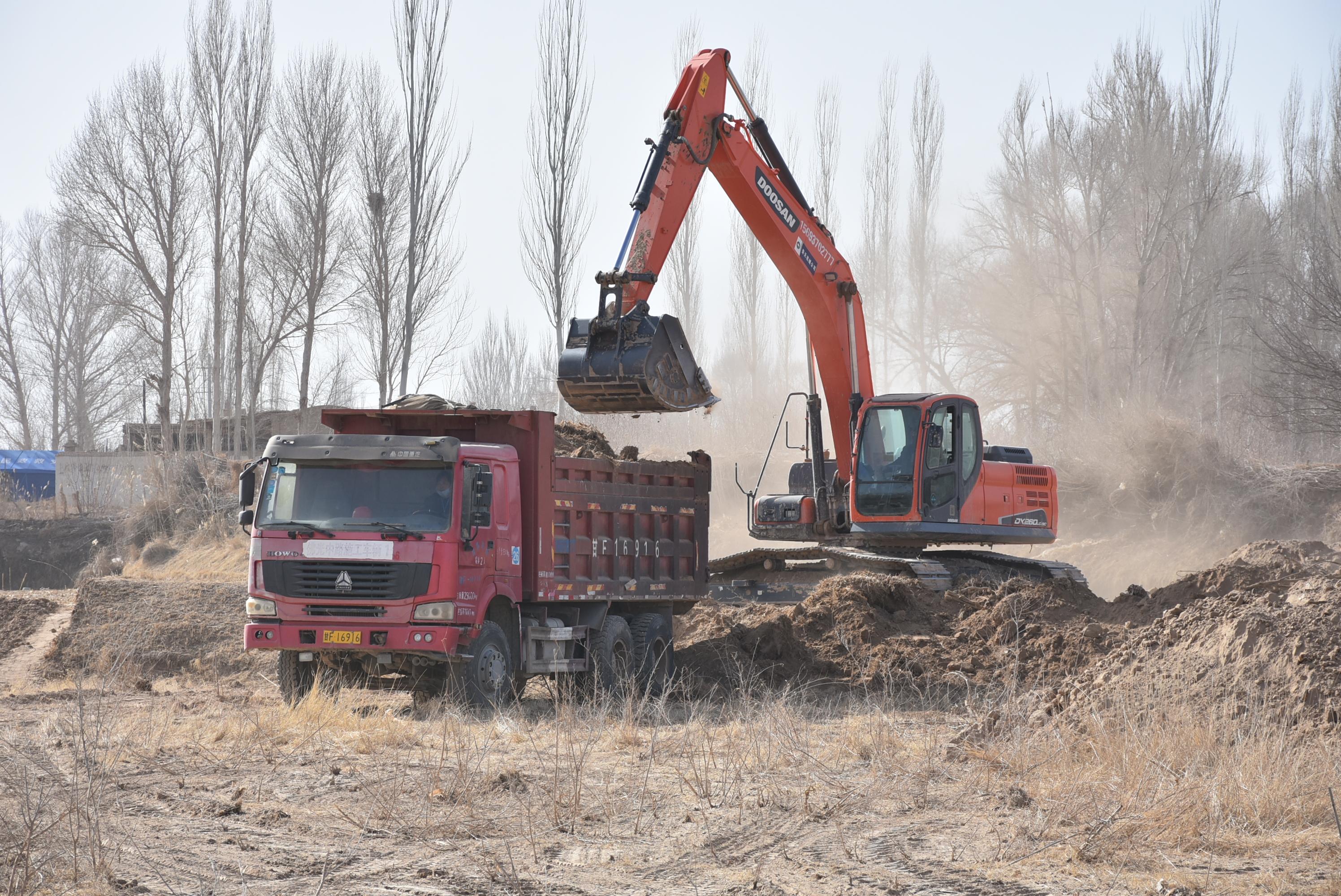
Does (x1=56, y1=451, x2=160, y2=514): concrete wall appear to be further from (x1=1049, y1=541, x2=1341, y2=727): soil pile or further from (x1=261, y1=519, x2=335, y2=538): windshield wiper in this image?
(x1=1049, y1=541, x2=1341, y2=727): soil pile

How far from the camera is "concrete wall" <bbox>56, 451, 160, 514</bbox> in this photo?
35969 millimetres

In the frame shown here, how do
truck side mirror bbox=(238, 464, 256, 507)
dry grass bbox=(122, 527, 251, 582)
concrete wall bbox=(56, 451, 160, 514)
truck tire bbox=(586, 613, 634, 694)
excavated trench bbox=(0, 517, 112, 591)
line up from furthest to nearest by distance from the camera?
concrete wall bbox=(56, 451, 160, 514), excavated trench bbox=(0, 517, 112, 591), dry grass bbox=(122, 527, 251, 582), truck tire bbox=(586, 613, 634, 694), truck side mirror bbox=(238, 464, 256, 507)

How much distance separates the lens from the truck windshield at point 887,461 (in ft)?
53.9

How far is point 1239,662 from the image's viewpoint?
9.27 metres

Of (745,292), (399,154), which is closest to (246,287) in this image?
(399,154)

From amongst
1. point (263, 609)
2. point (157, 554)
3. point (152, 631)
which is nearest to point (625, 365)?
point (263, 609)

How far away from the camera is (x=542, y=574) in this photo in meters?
12.3

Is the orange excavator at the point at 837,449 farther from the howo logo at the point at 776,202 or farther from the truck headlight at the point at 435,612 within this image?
the truck headlight at the point at 435,612

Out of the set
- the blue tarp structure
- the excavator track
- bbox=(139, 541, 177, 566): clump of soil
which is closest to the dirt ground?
the excavator track

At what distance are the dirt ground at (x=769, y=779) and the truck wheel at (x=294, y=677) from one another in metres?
0.61

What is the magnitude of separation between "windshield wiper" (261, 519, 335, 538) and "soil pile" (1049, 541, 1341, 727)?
658 centimetres

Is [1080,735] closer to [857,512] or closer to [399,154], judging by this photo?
[857,512]

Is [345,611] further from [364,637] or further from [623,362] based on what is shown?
[623,362]

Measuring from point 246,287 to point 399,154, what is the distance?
8899 mm
